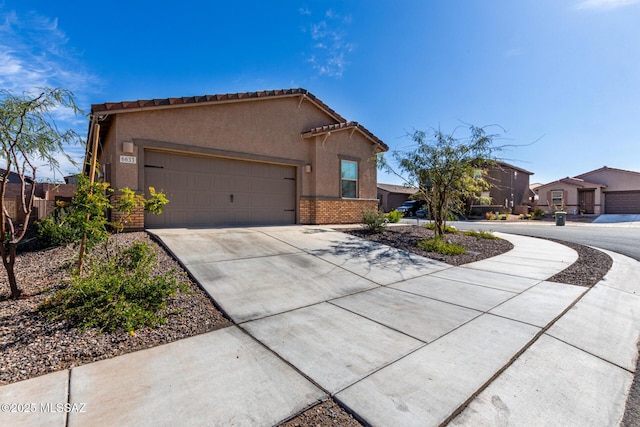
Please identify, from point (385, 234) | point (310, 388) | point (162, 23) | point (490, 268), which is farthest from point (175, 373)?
point (162, 23)

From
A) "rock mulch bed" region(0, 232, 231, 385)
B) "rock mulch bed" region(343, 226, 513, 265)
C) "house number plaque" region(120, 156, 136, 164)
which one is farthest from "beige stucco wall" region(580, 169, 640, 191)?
"house number plaque" region(120, 156, 136, 164)

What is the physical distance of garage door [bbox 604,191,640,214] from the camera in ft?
94.0

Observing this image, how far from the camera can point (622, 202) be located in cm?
2950

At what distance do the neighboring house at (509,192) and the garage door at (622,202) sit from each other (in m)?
6.66

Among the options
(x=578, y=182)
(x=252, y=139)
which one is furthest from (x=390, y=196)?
(x=252, y=139)

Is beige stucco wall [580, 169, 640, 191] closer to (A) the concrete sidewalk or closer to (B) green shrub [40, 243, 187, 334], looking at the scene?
(A) the concrete sidewalk

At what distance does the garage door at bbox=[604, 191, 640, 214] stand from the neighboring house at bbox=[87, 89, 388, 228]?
104ft

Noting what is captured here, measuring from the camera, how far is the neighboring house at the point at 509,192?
95.7ft

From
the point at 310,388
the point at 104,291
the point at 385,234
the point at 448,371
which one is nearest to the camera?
the point at 310,388

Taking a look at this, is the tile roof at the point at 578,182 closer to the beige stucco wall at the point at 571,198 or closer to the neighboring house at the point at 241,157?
the beige stucco wall at the point at 571,198

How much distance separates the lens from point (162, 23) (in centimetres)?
807

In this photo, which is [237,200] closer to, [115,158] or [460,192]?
[115,158]

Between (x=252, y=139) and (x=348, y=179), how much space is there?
4.34 m

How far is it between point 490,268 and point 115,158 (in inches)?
378
